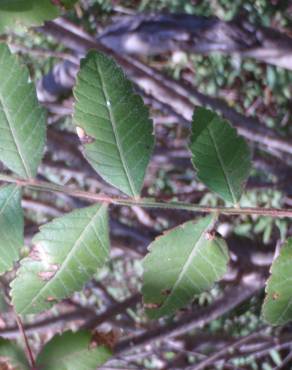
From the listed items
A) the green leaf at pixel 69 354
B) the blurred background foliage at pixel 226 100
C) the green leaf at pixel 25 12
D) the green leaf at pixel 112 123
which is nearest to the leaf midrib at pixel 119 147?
the green leaf at pixel 112 123

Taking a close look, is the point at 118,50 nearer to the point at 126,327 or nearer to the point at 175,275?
the point at 126,327

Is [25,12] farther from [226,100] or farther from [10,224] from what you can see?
[226,100]

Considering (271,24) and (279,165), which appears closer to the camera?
(279,165)

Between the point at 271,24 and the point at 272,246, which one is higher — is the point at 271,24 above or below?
above

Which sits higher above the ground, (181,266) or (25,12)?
(25,12)

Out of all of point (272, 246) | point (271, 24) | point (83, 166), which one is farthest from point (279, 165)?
point (271, 24)

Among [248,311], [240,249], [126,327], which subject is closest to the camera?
[240,249]

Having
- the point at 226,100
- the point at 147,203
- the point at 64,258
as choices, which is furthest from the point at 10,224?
the point at 226,100
